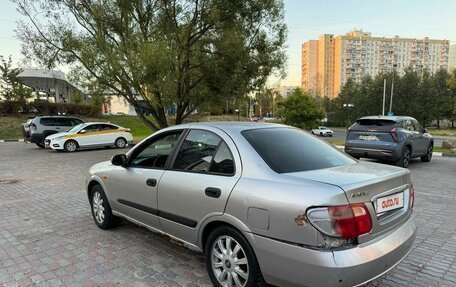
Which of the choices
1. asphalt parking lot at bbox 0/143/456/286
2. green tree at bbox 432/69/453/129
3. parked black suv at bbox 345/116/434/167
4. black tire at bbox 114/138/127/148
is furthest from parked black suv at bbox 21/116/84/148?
green tree at bbox 432/69/453/129

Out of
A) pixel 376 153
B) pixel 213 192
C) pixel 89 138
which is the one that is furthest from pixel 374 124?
pixel 89 138

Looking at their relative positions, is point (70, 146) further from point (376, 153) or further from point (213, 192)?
point (213, 192)

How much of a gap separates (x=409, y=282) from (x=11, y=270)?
13.6 ft

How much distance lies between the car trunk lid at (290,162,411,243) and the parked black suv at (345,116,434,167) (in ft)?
24.3

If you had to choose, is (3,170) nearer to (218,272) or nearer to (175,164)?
(175,164)

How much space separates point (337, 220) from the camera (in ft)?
7.61

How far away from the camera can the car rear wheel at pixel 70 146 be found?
16.2 meters

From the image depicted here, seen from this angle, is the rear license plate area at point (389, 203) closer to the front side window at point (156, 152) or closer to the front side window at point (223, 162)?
the front side window at point (223, 162)

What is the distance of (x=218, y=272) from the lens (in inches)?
119

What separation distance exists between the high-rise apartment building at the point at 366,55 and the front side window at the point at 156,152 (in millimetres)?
65538

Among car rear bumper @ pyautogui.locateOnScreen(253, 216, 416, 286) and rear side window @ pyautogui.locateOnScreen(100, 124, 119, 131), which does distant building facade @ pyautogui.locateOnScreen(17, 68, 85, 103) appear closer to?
rear side window @ pyautogui.locateOnScreen(100, 124, 119, 131)

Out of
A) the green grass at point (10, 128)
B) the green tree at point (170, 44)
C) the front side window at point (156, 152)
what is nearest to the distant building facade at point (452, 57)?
the green tree at point (170, 44)

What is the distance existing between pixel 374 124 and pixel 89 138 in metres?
13.4

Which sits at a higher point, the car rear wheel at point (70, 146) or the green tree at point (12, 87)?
the green tree at point (12, 87)
